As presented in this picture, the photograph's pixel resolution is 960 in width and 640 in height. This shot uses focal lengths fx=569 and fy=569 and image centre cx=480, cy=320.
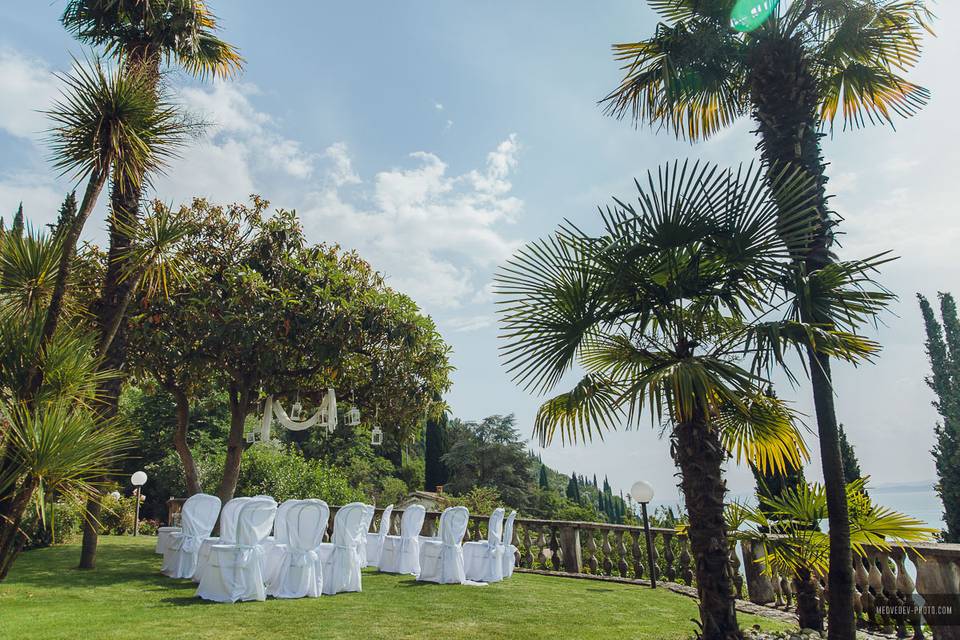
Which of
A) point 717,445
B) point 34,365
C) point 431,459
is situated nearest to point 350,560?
point 34,365

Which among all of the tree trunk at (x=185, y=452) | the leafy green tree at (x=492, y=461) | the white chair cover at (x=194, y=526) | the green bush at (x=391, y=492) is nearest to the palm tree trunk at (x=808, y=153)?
the white chair cover at (x=194, y=526)

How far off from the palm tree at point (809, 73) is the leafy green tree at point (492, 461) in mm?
26549

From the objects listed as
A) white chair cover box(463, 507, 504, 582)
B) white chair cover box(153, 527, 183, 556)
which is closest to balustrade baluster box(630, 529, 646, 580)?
white chair cover box(463, 507, 504, 582)

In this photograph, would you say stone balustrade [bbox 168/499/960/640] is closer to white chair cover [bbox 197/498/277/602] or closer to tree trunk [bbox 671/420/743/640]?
tree trunk [bbox 671/420/743/640]

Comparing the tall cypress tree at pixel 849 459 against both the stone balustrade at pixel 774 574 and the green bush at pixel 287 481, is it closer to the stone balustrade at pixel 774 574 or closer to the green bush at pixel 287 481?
the stone balustrade at pixel 774 574

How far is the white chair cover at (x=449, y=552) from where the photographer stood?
9.02m

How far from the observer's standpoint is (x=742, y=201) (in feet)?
16.6

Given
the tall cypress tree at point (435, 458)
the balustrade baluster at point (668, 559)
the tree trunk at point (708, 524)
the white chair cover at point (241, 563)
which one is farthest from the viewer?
the tall cypress tree at point (435, 458)

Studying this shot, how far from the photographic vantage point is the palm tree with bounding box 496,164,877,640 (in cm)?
470

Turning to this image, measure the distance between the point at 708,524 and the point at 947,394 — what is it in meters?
25.6

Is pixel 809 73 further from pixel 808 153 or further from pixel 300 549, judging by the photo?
pixel 300 549

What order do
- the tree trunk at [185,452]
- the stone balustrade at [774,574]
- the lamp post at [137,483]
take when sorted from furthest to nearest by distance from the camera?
the lamp post at [137,483]
the tree trunk at [185,452]
the stone balustrade at [774,574]

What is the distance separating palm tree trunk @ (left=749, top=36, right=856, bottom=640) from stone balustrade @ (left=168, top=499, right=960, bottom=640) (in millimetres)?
1108

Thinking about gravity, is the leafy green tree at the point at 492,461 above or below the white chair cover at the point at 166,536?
above
